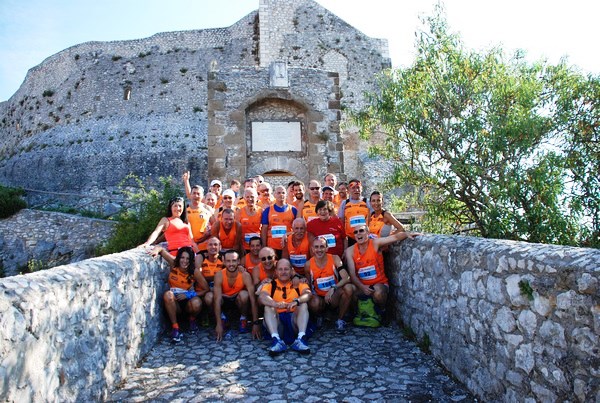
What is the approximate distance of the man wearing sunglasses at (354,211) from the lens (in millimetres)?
5801

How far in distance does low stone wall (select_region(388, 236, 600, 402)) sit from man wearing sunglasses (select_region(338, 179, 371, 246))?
4.67ft

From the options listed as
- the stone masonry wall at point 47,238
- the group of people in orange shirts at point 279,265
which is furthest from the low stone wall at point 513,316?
the stone masonry wall at point 47,238

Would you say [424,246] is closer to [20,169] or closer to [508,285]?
[508,285]

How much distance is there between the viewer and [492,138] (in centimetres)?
714

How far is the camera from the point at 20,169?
2650 cm

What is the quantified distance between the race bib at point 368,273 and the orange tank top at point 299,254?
72cm

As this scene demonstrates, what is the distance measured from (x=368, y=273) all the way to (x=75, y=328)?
10.2 ft

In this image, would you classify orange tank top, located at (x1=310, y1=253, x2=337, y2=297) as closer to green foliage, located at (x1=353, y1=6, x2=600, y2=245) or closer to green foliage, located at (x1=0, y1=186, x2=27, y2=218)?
green foliage, located at (x1=353, y1=6, x2=600, y2=245)

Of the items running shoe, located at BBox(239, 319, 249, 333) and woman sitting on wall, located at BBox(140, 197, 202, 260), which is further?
woman sitting on wall, located at BBox(140, 197, 202, 260)

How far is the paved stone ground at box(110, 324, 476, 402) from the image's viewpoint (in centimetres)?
349

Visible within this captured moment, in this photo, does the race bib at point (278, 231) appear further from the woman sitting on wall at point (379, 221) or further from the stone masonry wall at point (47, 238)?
the stone masonry wall at point (47, 238)

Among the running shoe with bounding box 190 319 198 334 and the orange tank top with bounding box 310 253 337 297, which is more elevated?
the orange tank top with bounding box 310 253 337 297

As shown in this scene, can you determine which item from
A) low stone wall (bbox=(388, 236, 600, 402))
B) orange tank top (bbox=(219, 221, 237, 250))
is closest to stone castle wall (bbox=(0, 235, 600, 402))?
low stone wall (bbox=(388, 236, 600, 402))

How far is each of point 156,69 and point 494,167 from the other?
76.1ft
